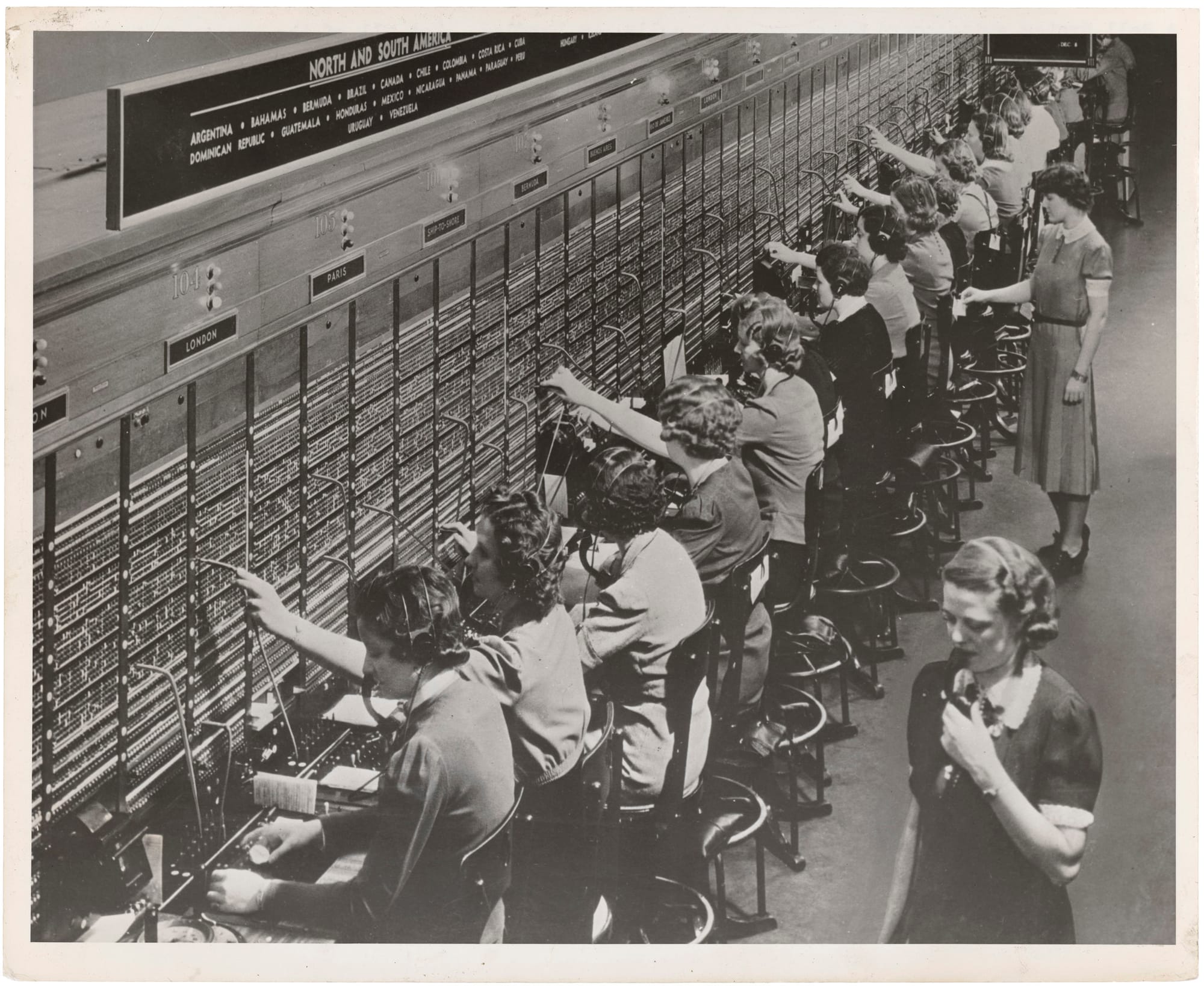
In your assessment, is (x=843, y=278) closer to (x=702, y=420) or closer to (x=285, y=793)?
(x=702, y=420)

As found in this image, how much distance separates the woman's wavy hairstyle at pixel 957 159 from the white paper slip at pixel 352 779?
4017mm

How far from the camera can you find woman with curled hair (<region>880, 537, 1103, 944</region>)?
12.4ft

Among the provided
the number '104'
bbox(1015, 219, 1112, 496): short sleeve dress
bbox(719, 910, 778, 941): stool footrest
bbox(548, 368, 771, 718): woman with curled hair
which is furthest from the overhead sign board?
bbox(719, 910, 778, 941): stool footrest

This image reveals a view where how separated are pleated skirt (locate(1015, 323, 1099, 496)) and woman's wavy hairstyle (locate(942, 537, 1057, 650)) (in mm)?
995

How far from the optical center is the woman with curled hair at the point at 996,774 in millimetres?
3783

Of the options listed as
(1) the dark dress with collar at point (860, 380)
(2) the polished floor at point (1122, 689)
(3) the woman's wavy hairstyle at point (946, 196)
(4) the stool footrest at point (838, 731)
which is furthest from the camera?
(3) the woman's wavy hairstyle at point (946, 196)

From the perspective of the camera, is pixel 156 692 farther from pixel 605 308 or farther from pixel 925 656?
pixel 925 656

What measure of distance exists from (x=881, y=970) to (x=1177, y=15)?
2.57 m

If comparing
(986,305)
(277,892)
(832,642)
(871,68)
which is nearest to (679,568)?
(832,642)

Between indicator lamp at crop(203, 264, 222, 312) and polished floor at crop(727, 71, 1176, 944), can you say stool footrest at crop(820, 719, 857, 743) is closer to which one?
polished floor at crop(727, 71, 1176, 944)

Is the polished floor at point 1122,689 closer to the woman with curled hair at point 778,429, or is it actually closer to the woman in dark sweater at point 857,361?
the woman with curled hair at point 778,429

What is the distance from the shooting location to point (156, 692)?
138 inches

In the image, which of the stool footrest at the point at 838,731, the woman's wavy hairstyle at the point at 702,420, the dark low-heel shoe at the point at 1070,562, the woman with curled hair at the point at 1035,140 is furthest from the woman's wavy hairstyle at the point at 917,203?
the stool footrest at the point at 838,731

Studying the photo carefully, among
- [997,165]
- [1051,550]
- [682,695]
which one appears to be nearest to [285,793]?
[682,695]
